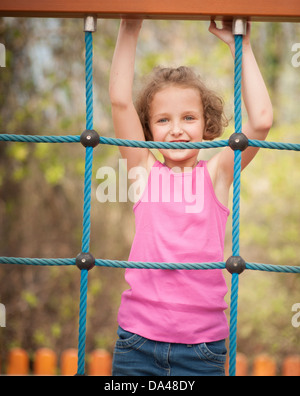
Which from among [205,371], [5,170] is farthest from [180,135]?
[5,170]

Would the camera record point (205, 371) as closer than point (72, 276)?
Yes

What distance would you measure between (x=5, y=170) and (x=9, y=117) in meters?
0.29

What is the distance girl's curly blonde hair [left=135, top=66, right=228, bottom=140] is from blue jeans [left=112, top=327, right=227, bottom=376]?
431mm

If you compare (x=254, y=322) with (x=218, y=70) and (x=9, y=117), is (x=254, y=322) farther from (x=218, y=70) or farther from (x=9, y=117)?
(x=9, y=117)

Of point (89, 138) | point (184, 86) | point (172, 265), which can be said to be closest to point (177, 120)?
point (184, 86)

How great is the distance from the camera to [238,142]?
0.97 meters

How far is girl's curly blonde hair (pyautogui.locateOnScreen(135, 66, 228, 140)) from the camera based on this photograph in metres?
1.12

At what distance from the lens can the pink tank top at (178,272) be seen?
1005 millimetres

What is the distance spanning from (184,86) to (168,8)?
0.64 ft

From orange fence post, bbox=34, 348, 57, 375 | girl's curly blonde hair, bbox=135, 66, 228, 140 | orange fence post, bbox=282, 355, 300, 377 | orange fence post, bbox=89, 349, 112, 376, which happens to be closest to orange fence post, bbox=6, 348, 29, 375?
orange fence post, bbox=34, 348, 57, 375

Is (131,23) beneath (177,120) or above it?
above

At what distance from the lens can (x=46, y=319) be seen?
9.88 ft

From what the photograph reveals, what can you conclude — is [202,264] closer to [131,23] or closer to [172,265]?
[172,265]

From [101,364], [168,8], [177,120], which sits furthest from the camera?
[101,364]
